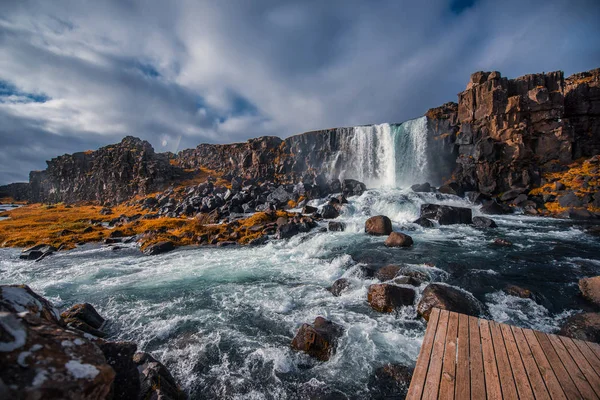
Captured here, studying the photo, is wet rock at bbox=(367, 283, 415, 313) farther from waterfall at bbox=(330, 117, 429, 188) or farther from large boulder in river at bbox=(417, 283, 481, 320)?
waterfall at bbox=(330, 117, 429, 188)

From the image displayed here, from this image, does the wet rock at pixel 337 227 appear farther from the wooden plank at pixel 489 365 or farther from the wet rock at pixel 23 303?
the wet rock at pixel 23 303

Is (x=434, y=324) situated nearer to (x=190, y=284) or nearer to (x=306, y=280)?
(x=306, y=280)

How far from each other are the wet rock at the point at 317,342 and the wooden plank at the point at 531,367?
15.6ft

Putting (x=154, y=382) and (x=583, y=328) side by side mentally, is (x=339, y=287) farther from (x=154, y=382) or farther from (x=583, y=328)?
(x=154, y=382)

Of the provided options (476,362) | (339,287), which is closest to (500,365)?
(476,362)

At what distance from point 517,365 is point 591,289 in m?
9.92

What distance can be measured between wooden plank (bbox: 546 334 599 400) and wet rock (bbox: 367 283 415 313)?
5.01m

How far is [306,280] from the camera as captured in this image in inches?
552

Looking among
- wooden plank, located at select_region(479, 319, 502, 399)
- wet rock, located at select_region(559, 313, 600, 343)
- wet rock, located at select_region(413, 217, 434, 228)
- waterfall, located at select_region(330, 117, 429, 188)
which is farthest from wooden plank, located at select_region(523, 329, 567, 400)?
waterfall, located at select_region(330, 117, 429, 188)

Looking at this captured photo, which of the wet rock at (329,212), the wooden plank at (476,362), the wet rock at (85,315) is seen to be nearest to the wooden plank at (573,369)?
the wooden plank at (476,362)

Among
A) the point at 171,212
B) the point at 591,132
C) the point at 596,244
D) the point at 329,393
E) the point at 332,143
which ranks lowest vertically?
the point at 329,393

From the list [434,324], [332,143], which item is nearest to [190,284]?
[434,324]

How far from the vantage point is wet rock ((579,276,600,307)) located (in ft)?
33.3

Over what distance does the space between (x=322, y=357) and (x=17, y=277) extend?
2232 centimetres
